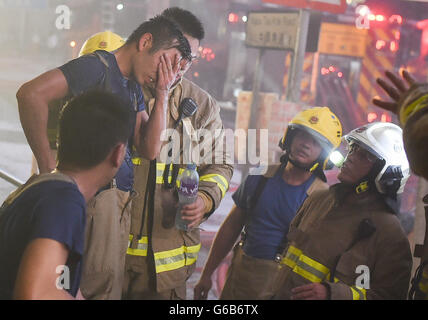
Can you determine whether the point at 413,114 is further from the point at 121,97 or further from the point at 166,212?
the point at 166,212

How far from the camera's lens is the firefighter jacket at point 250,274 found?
10.3ft

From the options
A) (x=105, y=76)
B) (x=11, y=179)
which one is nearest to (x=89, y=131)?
(x=105, y=76)

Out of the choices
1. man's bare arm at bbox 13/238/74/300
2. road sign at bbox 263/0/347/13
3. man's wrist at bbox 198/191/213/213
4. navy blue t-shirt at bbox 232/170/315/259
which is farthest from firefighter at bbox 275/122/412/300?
road sign at bbox 263/0/347/13

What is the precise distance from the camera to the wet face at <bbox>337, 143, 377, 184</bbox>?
271cm

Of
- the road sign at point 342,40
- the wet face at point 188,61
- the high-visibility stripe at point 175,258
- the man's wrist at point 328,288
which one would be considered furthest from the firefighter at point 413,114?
the road sign at point 342,40

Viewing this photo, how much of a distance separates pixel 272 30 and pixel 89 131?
470 cm

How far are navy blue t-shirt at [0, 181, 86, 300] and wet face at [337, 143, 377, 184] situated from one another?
4.74ft

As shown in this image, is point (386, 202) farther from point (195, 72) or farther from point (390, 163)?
point (195, 72)

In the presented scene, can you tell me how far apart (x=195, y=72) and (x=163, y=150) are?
1043cm

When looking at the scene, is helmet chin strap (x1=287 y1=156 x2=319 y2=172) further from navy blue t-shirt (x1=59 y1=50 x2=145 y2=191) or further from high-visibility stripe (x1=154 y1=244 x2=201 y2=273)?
navy blue t-shirt (x1=59 y1=50 x2=145 y2=191)

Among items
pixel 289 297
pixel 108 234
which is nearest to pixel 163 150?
pixel 108 234

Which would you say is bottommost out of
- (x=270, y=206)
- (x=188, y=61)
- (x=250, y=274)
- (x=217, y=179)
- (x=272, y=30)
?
(x=250, y=274)

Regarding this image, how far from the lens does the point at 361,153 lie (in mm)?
2770

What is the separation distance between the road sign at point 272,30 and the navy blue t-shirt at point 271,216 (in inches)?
127
